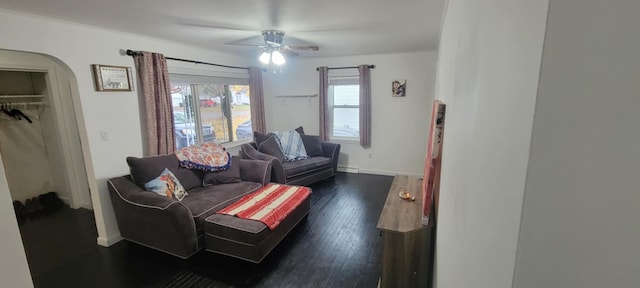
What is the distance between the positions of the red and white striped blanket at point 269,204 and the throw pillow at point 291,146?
4.30ft

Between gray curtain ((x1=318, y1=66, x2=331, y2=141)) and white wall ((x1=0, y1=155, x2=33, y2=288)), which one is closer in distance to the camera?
white wall ((x1=0, y1=155, x2=33, y2=288))

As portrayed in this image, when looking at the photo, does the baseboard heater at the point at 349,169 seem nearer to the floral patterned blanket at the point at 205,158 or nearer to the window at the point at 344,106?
the window at the point at 344,106

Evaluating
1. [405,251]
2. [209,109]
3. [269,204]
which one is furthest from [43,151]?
[405,251]

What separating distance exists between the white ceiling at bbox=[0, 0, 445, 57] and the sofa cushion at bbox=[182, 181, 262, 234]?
1.78m

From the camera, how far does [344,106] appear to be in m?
5.33

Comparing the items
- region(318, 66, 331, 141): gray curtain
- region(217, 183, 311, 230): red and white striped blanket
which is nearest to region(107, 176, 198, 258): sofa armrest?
region(217, 183, 311, 230): red and white striped blanket

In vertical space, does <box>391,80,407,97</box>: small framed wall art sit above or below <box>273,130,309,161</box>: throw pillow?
above

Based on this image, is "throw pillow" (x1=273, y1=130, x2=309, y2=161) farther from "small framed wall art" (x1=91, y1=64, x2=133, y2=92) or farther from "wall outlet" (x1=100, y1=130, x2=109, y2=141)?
"wall outlet" (x1=100, y1=130, x2=109, y2=141)

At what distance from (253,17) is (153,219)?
2061mm

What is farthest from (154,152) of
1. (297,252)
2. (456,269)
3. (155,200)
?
(456,269)

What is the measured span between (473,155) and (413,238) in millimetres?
1239

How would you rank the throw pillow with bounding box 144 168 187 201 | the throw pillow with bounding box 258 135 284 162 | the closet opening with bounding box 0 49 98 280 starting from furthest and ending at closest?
1. the throw pillow with bounding box 258 135 284 162
2. the closet opening with bounding box 0 49 98 280
3. the throw pillow with bounding box 144 168 187 201

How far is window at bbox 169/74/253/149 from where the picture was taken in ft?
13.0

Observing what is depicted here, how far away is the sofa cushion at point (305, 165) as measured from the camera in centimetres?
425
